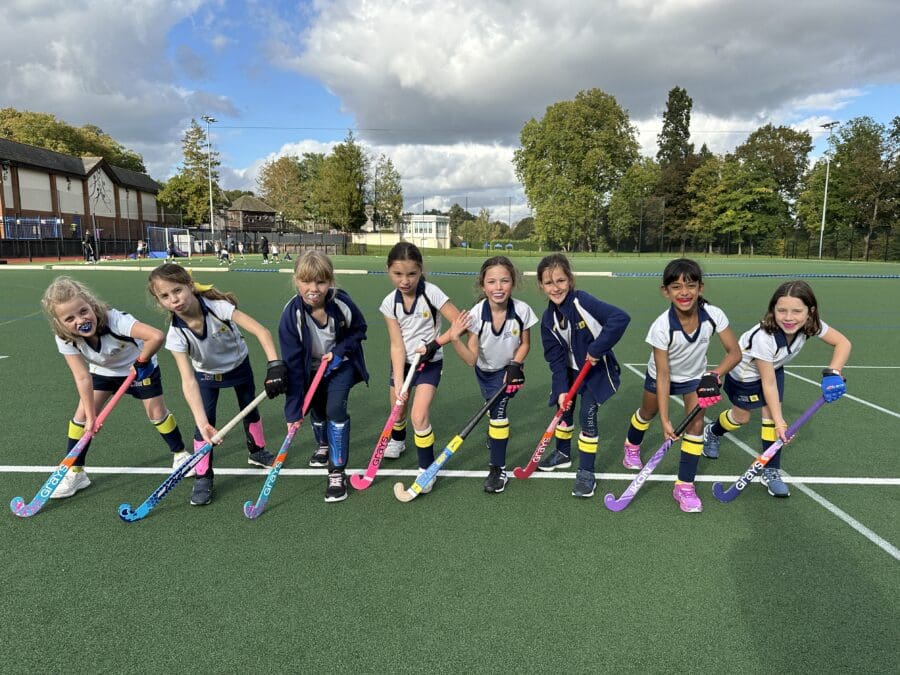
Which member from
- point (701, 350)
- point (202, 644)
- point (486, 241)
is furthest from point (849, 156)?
point (202, 644)

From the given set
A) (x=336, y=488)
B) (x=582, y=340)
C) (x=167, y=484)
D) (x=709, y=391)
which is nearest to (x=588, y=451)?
(x=582, y=340)

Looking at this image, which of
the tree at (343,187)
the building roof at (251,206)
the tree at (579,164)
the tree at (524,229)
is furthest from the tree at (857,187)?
the building roof at (251,206)

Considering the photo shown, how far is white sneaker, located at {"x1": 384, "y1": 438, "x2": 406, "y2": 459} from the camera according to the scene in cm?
477

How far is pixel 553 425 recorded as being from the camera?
4.16m

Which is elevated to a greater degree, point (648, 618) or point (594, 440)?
point (594, 440)

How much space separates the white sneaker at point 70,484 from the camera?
3.91 meters

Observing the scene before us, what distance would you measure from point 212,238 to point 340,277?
36955 mm

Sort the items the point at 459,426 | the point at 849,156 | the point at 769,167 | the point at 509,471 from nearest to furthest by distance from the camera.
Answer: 1. the point at 509,471
2. the point at 459,426
3. the point at 849,156
4. the point at 769,167

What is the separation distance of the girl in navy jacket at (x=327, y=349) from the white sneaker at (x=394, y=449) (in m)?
0.73

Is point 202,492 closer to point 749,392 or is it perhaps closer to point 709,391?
point 709,391

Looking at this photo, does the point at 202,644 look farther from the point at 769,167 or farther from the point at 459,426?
the point at 769,167

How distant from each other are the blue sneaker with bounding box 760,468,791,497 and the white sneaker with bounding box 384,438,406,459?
292 centimetres

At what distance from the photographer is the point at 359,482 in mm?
4086

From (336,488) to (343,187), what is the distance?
58.2m
